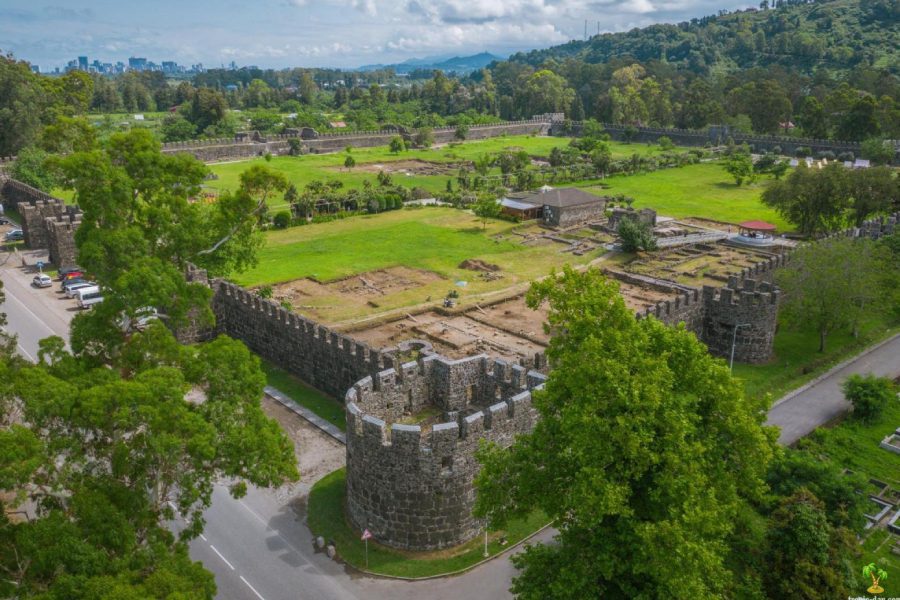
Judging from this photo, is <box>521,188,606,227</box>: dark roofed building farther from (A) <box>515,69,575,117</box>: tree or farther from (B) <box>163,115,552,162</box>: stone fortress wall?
(A) <box>515,69,575,117</box>: tree

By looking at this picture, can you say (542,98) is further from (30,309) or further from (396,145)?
(30,309)

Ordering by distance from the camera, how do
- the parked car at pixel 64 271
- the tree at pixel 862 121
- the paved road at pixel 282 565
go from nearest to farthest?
1. the paved road at pixel 282 565
2. the parked car at pixel 64 271
3. the tree at pixel 862 121

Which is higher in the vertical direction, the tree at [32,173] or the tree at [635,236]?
the tree at [32,173]

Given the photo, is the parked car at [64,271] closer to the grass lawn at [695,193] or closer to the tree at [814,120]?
the grass lawn at [695,193]

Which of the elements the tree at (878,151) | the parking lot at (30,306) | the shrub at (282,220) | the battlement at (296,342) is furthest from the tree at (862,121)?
the parking lot at (30,306)

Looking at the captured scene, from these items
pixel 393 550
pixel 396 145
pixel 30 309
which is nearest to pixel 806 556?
pixel 393 550

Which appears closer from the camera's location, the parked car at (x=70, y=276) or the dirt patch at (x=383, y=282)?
the dirt patch at (x=383, y=282)

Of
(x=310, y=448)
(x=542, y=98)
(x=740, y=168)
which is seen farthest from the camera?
(x=542, y=98)
